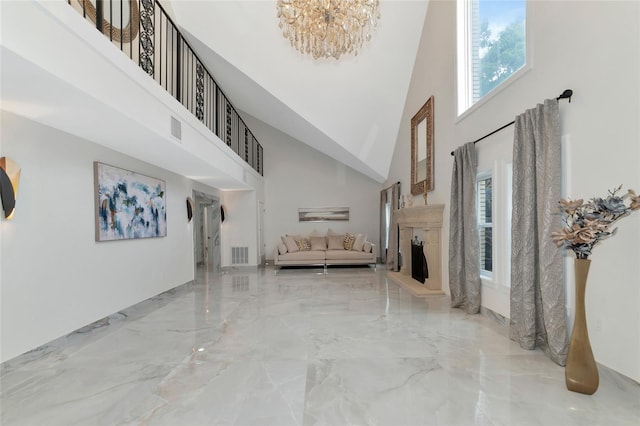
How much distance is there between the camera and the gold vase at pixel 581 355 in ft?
7.47

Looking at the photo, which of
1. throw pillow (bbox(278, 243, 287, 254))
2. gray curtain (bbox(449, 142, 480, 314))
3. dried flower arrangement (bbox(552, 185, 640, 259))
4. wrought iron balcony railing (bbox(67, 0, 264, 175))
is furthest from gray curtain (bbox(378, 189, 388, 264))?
dried flower arrangement (bbox(552, 185, 640, 259))

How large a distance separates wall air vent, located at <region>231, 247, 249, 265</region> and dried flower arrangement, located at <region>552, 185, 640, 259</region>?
785cm

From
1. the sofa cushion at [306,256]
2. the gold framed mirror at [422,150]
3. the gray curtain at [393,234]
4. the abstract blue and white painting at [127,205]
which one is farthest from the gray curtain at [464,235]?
the abstract blue and white painting at [127,205]

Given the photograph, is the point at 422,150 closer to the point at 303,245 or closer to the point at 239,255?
the point at 303,245

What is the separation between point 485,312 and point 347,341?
6.66 feet

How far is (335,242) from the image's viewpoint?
9.71 meters

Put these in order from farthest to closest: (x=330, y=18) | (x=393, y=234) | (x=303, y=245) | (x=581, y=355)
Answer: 1. (x=303, y=245)
2. (x=393, y=234)
3. (x=330, y=18)
4. (x=581, y=355)

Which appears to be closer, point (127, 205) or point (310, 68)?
point (127, 205)

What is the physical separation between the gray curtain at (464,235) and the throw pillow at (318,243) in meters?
5.04

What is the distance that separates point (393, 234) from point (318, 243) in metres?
2.33

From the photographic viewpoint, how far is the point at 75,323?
3598 mm

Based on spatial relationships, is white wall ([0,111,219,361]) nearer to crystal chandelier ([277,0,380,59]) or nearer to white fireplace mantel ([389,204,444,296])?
crystal chandelier ([277,0,380,59])

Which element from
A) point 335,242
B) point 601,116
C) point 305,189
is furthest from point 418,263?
point 305,189

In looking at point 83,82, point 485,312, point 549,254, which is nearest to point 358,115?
point 485,312
